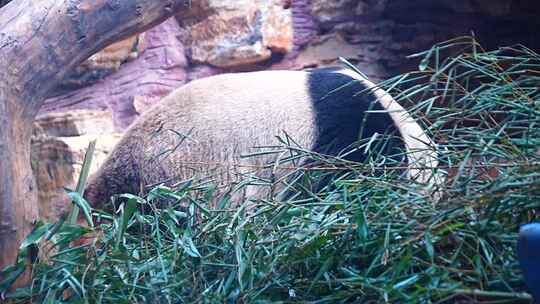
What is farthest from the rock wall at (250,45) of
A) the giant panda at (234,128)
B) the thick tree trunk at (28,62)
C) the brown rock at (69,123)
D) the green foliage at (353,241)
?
the green foliage at (353,241)

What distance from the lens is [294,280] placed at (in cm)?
153

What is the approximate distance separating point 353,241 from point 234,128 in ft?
5.08

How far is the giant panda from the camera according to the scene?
2906 millimetres

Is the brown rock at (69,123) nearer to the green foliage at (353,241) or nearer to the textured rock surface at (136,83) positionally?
the textured rock surface at (136,83)

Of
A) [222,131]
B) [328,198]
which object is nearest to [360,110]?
[222,131]

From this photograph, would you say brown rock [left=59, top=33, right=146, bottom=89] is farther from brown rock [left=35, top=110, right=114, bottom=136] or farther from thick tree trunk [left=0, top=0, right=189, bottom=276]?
thick tree trunk [left=0, top=0, right=189, bottom=276]

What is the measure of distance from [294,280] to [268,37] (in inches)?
118

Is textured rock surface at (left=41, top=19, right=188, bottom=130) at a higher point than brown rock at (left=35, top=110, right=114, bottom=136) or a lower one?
higher

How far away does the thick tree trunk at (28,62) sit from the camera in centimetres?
217

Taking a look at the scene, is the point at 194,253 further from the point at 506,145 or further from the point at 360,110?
the point at 360,110

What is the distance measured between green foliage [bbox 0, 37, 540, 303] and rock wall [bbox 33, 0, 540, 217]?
2.39 m

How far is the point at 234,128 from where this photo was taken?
3.02 m

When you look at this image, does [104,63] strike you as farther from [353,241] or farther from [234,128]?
[353,241]

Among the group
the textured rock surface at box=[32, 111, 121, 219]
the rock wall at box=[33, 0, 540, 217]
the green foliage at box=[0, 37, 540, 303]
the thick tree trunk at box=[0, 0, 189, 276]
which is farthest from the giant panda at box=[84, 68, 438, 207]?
the rock wall at box=[33, 0, 540, 217]
